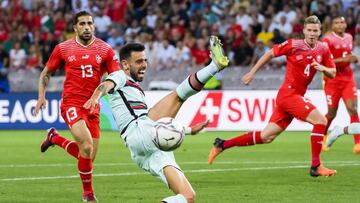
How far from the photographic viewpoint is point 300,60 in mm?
13656

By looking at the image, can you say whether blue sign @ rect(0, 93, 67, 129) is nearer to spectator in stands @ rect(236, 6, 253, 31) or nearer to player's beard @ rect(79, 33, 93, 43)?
spectator in stands @ rect(236, 6, 253, 31)

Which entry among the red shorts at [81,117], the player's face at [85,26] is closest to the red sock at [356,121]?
the red shorts at [81,117]

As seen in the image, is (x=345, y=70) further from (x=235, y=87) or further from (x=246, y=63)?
(x=246, y=63)

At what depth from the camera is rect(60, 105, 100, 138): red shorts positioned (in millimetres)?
11297

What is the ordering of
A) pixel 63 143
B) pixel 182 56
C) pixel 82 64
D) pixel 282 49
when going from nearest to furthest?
pixel 82 64 → pixel 63 143 → pixel 282 49 → pixel 182 56

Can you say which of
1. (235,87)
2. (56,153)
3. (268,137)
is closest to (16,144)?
(56,153)

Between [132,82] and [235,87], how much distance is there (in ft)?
48.8

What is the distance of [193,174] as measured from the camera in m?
13.8

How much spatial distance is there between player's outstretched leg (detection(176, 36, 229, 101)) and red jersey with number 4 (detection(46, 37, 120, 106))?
3.02 meters

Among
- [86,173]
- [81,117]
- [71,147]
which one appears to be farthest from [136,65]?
[71,147]

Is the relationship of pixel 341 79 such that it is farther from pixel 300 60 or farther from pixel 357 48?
pixel 357 48

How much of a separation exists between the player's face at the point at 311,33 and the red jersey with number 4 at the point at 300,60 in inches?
3.3

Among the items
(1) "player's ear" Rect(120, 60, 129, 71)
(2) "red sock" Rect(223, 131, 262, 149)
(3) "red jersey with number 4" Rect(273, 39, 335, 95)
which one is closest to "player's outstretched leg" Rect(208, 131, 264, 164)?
(2) "red sock" Rect(223, 131, 262, 149)

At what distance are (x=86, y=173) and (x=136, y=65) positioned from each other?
2.24 metres
